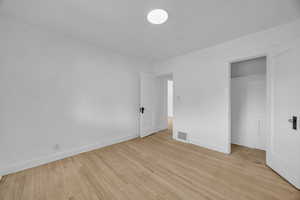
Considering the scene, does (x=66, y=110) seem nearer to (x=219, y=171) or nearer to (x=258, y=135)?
(x=219, y=171)

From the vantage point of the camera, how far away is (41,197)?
4.84ft

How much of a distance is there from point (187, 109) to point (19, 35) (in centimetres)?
392

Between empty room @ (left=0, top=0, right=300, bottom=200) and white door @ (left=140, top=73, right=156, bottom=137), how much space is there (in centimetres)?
59

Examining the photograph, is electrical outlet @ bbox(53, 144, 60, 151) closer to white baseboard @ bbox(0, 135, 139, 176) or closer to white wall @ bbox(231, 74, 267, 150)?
white baseboard @ bbox(0, 135, 139, 176)

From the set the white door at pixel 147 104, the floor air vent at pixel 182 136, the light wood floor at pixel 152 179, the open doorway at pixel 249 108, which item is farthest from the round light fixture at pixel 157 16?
the floor air vent at pixel 182 136

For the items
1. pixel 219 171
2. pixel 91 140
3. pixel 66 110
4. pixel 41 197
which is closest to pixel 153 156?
pixel 219 171

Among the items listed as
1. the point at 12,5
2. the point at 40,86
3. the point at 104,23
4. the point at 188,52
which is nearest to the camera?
the point at 12,5

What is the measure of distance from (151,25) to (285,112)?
106 inches

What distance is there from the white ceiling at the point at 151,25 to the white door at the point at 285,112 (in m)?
0.69

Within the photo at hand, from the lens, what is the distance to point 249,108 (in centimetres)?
285

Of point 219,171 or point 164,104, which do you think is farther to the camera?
point 164,104

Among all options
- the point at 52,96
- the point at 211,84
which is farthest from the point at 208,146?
the point at 52,96

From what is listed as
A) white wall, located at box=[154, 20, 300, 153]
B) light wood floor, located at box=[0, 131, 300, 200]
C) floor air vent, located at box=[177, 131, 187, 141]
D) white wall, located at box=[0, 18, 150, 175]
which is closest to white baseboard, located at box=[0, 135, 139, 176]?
white wall, located at box=[0, 18, 150, 175]

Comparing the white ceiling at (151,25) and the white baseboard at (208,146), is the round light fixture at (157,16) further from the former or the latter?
the white baseboard at (208,146)
